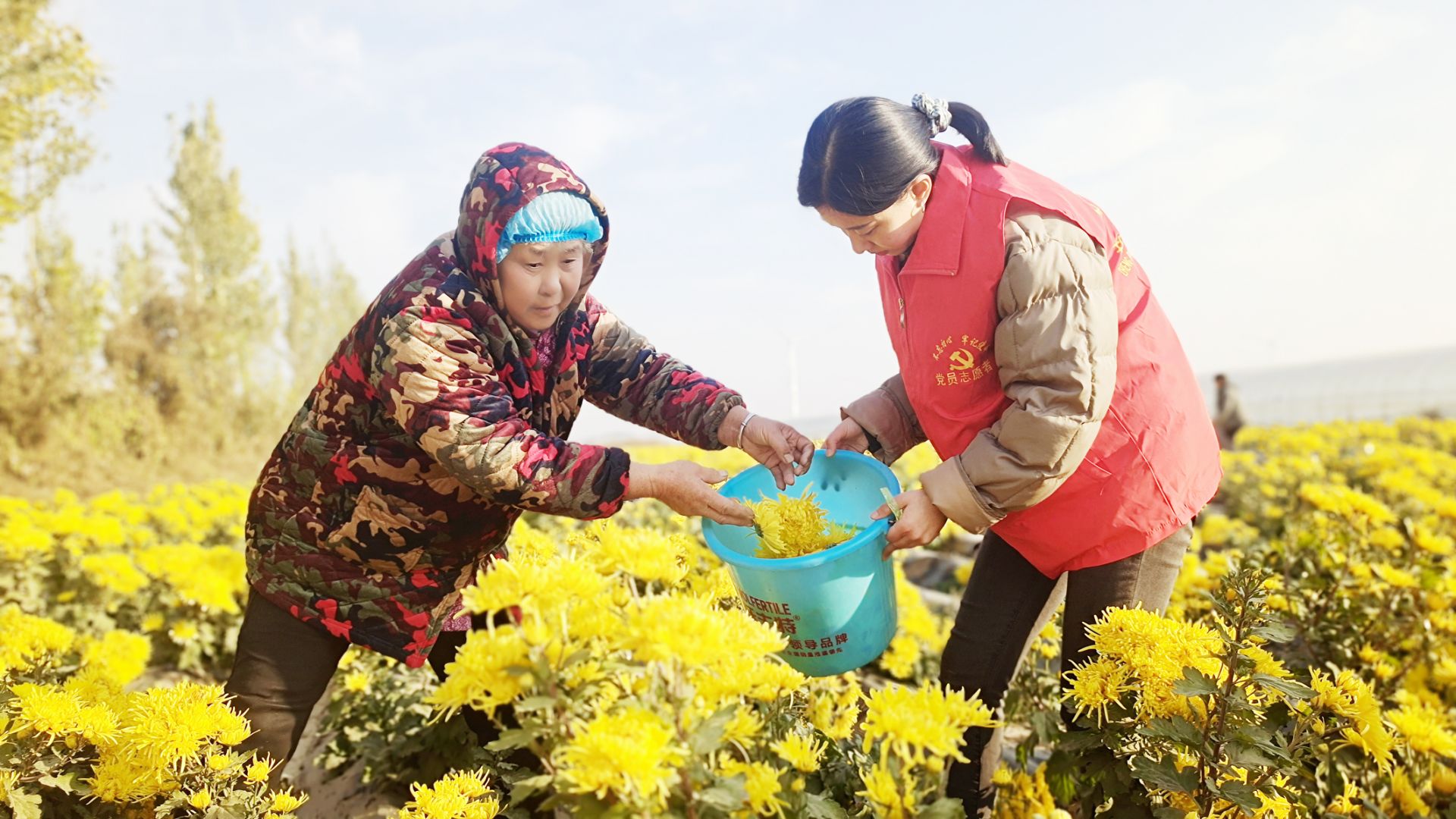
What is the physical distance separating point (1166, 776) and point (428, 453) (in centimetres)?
157

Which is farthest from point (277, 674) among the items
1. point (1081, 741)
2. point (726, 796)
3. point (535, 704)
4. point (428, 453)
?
point (1081, 741)

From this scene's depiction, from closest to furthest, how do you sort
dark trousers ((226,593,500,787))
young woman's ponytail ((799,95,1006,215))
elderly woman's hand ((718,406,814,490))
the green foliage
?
young woman's ponytail ((799,95,1006,215)) → dark trousers ((226,593,500,787)) → elderly woman's hand ((718,406,814,490)) → the green foliage

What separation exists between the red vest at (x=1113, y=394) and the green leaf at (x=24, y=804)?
203 centimetres

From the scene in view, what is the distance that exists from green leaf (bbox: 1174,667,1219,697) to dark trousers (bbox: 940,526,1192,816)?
543 mm

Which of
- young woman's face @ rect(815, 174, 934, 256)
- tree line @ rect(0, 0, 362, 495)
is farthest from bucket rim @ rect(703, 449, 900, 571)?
tree line @ rect(0, 0, 362, 495)

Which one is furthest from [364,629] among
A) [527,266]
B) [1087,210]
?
[1087,210]

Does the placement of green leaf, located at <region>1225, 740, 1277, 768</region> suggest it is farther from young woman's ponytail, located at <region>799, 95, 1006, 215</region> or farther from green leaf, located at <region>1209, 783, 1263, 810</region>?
young woman's ponytail, located at <region>799, 95, 1006, 215</region>

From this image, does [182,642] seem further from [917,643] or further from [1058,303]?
[1058,303]

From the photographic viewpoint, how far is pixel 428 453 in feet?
6.01

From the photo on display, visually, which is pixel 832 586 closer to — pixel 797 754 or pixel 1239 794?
pixel 797 754

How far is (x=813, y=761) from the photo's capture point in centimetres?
130

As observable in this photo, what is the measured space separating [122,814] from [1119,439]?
2.30 meters

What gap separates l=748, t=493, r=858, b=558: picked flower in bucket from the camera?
1.91 m

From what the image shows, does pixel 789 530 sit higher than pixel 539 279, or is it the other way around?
pixel 539 279
